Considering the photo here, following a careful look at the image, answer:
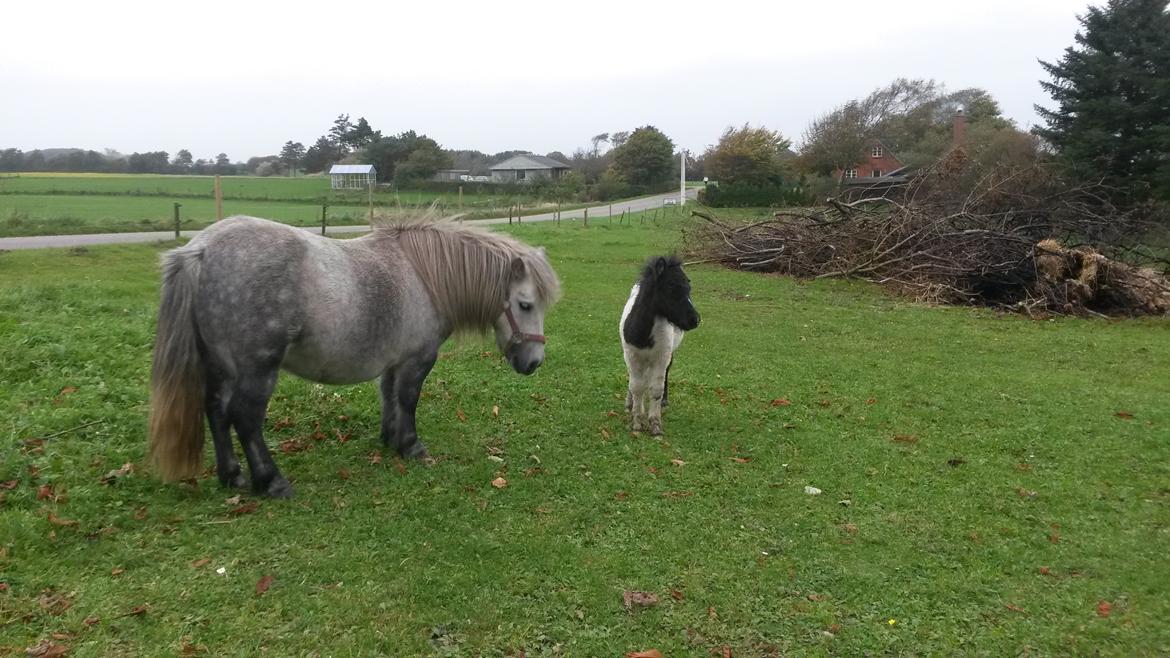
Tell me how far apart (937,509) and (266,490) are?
14.6 ft

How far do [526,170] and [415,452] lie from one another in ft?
212

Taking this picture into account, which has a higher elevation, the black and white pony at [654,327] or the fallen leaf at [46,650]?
the black and white pony at [654,327]

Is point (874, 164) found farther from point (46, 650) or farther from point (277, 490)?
point (46, 650)

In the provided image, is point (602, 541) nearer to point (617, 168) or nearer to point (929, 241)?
point (929, 241)

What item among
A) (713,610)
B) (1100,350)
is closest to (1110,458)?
(713,610)

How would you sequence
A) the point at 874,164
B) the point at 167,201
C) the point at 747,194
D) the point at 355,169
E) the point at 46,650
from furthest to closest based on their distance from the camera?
the point at 874,164 → the point at 747,194 → the point at 167,201 → the point at 355,169 → the point at 46,650

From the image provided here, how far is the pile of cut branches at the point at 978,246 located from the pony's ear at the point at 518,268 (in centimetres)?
1083

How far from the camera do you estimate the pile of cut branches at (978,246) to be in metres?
12.4

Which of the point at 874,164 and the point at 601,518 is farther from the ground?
the point at 874,164

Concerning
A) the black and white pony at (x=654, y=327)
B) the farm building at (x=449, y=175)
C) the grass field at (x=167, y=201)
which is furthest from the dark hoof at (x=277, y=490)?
the farm building at (x=449, y=175)

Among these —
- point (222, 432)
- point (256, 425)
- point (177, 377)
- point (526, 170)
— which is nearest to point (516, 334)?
point (256, 425)

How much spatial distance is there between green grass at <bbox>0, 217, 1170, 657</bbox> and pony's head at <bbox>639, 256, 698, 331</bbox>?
1083mm

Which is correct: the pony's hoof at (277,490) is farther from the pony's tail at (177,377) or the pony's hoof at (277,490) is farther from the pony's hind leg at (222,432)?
the pony's tail at (177,377)

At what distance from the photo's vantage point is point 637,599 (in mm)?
3479
